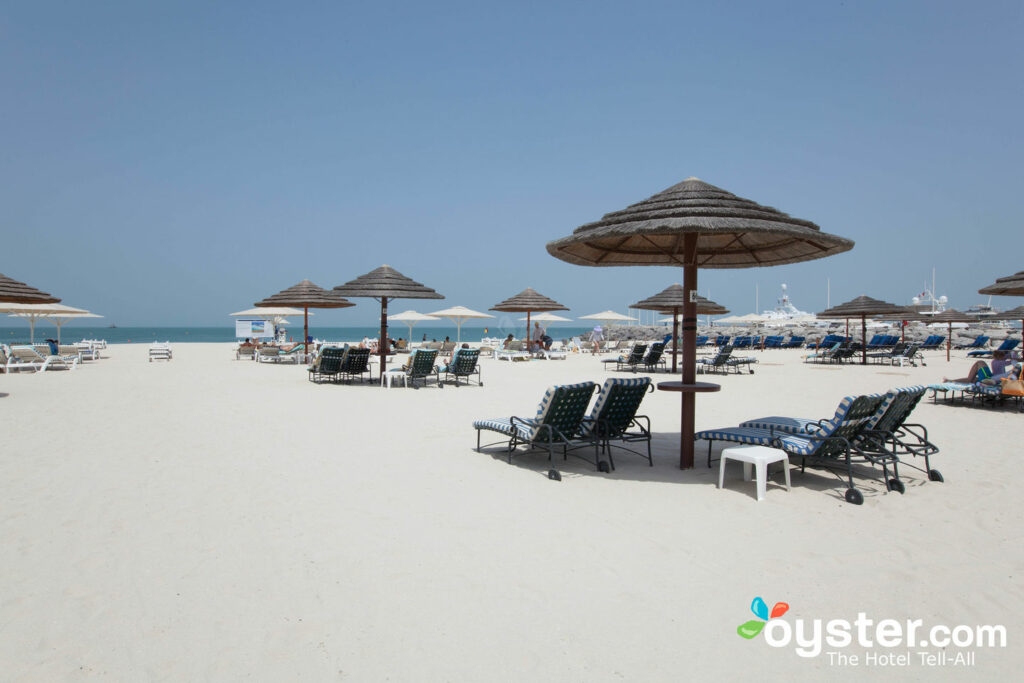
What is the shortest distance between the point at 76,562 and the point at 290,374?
12179mm

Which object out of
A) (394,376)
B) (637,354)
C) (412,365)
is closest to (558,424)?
(412,365)

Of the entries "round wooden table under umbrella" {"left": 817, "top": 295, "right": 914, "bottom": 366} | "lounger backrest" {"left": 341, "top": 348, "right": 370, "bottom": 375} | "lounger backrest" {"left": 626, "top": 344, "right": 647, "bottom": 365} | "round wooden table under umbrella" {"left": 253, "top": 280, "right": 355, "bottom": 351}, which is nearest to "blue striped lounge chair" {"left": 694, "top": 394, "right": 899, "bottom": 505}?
"lounger backrest" {"left": 341, "top": 348, "right": 370, "bottom": 375}

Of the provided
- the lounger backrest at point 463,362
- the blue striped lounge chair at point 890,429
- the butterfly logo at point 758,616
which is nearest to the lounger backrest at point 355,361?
the lounger backrest at point 463,362

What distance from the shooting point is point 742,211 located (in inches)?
194

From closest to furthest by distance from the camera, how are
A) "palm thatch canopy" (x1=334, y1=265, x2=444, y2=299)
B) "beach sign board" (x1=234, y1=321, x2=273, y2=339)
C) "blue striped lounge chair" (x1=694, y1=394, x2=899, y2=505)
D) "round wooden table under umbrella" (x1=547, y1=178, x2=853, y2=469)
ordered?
1. "blue striped lounge chair" (x1=694, y1=394, x2=899, y2=505)
2. "round wooden table under umbrella" (x1=547, y1=178, x2=853, y2=469)
3. "palm thatch canopy" (x1=334, y1=265, x2=444, y2=299)
4. "beach sign board" (x1=234, y1=321, x2=273, y2=339)

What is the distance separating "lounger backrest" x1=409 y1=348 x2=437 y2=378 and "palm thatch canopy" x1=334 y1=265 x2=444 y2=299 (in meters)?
1.24

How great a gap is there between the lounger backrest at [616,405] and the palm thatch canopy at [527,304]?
1642 cm

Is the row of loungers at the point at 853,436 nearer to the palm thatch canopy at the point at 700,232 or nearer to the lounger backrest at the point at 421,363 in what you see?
the palm thatch canopy at the point at 700,232

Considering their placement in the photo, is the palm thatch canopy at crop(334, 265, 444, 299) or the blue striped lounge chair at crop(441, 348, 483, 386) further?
the palm thatch canopy at crop(334, 265, 444, 299)

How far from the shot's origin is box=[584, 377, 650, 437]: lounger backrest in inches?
219

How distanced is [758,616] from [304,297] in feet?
54.0

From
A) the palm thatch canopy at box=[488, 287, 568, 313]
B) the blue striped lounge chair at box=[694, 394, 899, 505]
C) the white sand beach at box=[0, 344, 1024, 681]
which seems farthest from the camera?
the palm thatch canopy at box=[488, 287, 568, 313]

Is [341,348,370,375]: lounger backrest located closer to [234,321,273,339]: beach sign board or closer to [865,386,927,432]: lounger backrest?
[865,386,927,432]: lounger backrest

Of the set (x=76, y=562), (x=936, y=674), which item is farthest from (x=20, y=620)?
(x=936, y=674)
